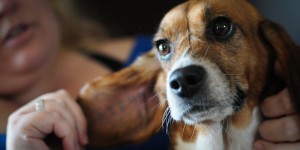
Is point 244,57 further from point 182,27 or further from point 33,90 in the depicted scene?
point 33,90

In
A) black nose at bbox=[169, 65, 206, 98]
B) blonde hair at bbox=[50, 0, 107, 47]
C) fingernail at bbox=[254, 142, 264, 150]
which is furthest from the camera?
blonde hair at bbox=[50, 0, 107, 47]

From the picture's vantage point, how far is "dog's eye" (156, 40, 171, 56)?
0.76 metres

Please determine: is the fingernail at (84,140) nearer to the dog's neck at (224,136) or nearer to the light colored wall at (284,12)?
the dog's neck at (224,136)

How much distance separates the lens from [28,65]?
39.8 inches

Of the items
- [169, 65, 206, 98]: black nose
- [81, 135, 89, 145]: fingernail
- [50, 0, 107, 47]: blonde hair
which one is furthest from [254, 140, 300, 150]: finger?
[50, 0, 107, 47]: blonde hair

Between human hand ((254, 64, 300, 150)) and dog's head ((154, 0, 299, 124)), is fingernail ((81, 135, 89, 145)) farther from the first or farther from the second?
human hand ((254, 64, 300, 150))

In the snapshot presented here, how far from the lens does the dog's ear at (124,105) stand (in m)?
0.82

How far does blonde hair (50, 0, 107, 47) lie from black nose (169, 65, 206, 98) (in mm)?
575

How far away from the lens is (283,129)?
27.4 inches

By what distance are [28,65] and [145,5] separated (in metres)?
0.34

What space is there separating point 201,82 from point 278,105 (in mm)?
160

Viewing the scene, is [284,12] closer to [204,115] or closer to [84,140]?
[204,115]

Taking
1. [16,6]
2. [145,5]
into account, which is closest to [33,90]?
[16,6]

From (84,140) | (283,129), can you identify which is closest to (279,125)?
(283,129)
